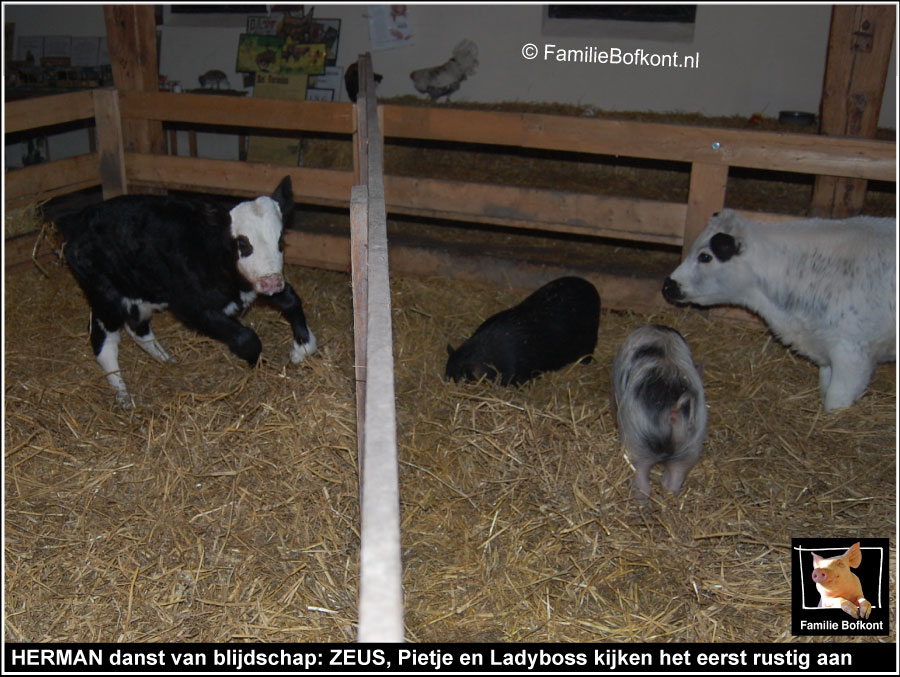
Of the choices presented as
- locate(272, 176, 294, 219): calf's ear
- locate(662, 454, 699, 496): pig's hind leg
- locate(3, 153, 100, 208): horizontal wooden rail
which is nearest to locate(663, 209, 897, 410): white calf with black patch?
locate(662, 454, 699, 496): pig's hind leg

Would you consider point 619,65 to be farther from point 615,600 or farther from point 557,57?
point 615,600

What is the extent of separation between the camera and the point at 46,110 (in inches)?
240

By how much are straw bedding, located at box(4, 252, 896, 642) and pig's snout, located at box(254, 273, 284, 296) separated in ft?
1.56

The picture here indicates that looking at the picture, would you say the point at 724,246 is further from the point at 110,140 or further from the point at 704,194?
the point at 110,140

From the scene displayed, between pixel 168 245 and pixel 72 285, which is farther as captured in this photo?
pixel 72 285

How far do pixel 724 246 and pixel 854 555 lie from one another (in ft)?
7.76

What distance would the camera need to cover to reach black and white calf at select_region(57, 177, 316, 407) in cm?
459

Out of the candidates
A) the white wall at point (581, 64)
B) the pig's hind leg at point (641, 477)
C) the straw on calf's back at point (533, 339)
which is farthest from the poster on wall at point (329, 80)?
the pig's hind leg at point (641, 477)

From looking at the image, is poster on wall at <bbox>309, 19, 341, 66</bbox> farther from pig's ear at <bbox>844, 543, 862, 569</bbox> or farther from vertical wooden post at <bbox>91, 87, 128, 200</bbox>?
pig's ear at <bbox>844, 543, 862, 569</bbox>

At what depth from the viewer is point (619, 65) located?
9.48 metres

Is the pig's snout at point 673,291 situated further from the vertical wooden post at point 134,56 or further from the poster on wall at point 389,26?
the poster on wall at point 389,26
